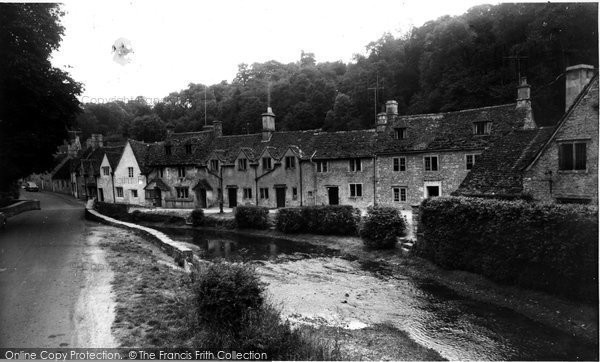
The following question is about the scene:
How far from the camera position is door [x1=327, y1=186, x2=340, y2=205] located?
142ft

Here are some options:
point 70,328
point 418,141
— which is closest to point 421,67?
point 418,141

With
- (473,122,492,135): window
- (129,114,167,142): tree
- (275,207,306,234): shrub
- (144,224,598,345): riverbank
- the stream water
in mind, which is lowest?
the stream water

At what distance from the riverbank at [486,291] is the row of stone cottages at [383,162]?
263 inches

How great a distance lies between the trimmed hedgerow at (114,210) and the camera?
4503 cm

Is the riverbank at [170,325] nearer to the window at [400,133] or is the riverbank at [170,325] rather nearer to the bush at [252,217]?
the bush at [252,217]

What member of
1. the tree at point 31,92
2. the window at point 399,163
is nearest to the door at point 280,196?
the window at point 399,163

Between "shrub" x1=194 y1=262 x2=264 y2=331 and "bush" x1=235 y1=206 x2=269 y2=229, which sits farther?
"bush" x1=235 y1=206 x2=269 y2=229

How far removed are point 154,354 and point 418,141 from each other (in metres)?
34.2

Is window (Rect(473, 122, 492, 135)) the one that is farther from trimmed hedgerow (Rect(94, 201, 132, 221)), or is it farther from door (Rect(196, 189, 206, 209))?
trimmed hedgerow (Rect(94, 201, 132, 221))

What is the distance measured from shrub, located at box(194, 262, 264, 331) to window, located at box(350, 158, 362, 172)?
32054 millimetres

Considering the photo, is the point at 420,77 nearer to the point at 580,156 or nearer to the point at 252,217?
the point at 252,217

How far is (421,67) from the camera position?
64.8m

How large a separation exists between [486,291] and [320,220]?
16.8 meters

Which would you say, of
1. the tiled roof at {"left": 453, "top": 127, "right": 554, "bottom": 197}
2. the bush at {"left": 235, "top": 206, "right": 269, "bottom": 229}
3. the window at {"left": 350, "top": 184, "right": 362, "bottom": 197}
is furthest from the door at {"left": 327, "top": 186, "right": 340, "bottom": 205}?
the tiled roof at {"left": 453, "top": 127, "right": 554, "bottom": 197}
